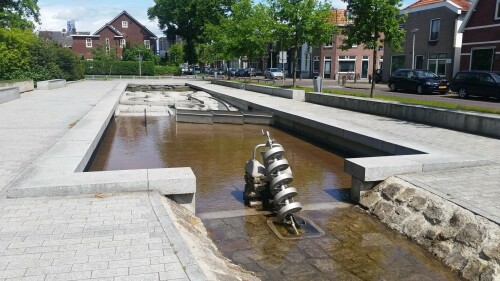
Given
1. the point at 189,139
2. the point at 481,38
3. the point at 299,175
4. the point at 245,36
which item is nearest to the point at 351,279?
the point at 299,175

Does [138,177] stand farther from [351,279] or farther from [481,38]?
[481,38]

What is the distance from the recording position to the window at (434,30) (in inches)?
1469

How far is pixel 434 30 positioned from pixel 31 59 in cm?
3490

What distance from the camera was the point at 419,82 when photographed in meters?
27.9

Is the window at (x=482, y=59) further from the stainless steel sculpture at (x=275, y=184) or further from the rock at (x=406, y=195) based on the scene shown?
the stainless steel sculpture at (x=275, y=184)

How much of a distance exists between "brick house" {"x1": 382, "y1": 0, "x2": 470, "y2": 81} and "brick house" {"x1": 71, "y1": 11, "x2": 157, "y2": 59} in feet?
177

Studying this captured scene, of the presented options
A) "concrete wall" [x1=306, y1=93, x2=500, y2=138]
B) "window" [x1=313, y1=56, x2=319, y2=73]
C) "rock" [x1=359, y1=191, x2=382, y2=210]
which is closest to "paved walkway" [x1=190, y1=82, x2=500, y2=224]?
"concrete wall" [x1=306, y1=93, x2=500, y2=138]

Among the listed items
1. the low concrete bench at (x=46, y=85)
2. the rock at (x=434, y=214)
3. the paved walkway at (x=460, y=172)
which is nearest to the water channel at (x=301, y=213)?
the rock at (x=434, y=214)

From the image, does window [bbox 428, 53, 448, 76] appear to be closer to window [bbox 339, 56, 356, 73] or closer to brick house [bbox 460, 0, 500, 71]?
brick house [bbox 460, 0, 500, 71]

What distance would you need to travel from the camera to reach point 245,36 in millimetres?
32156

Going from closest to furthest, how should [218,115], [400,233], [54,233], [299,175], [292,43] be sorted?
[54,233] → [400,233] → [299,175] → [218,115] → [292,43]

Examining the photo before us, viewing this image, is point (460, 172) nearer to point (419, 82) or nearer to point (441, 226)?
point (441, 226)

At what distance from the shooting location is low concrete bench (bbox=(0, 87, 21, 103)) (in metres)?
19.0

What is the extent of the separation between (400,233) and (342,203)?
1457 millimetres
